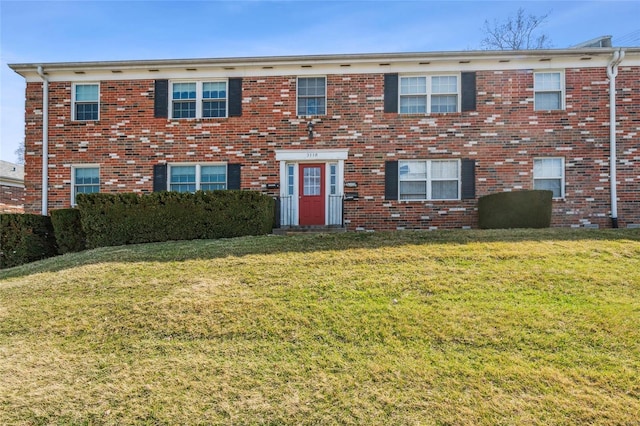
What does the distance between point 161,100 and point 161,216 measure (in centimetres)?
464

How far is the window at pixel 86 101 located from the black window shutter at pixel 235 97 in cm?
387

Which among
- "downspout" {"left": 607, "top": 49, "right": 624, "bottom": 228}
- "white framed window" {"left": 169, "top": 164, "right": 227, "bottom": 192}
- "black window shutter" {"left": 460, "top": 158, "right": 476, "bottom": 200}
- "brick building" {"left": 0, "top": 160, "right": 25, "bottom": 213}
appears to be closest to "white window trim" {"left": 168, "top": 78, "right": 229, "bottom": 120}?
"white framed window" {"left": 169, "top": 164, "right": 227, "bottom": 192}

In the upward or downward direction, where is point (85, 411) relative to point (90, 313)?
downward

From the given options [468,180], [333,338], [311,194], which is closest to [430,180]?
[468,180]

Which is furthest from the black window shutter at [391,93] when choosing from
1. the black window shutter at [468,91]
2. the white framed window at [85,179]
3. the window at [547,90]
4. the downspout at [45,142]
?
the downspout at [45,142]

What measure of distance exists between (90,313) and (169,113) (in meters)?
8.46

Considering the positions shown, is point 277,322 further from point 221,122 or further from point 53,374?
point 221,122

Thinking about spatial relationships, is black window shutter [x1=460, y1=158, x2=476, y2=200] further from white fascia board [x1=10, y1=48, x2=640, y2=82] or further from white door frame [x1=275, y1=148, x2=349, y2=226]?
white door frame [x1=275, y1=148, x2=349, y2=226]

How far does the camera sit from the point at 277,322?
5.26 metres

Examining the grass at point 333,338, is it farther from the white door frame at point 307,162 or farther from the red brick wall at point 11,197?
the red brick wall at point 11,197

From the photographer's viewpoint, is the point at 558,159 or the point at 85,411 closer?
the point at 85,411

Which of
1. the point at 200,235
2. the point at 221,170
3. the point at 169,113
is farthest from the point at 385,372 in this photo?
the point at 169,113

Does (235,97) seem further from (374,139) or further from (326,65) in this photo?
(374,139)

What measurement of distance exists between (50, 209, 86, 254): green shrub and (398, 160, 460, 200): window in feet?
26.3
